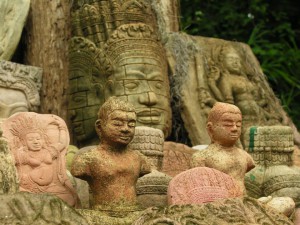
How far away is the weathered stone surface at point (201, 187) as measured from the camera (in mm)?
10086

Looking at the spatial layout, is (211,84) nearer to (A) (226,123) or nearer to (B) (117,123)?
(A) (226,123)

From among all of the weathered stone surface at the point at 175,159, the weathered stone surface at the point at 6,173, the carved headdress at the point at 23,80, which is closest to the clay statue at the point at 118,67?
the weathered stone surface at the point at 175,159

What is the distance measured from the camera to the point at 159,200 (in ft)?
39.2

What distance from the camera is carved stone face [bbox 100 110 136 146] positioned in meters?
10.9

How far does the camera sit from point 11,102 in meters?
13.7

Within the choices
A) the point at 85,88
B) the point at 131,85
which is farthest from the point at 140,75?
the point at 85,88

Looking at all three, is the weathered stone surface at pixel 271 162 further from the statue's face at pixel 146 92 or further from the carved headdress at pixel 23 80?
the carved headdress at pixel 23 80

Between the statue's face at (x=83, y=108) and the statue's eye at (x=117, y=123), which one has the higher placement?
the statue's face at (x=83, y=108)

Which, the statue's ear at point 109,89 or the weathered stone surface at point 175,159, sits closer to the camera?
the weathered stone surface at point 175,159

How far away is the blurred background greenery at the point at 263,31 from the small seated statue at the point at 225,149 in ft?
25.9

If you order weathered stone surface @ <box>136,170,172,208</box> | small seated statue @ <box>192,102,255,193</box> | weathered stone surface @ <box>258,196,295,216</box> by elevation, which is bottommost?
weathered stone surface @ <box>258,196,295,216</box>

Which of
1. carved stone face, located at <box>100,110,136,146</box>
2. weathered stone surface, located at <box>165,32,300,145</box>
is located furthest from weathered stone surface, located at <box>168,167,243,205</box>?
weathered stone surface, located at <box>165,32,300,145</box>

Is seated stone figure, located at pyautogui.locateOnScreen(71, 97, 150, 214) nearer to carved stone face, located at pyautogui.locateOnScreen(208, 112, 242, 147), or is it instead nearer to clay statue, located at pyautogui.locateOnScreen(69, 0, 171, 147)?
carved stone face, located at pyautogui.locateOnScreen(208, 112, 242, 147)

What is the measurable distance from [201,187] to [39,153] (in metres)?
1.74
